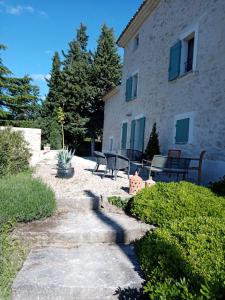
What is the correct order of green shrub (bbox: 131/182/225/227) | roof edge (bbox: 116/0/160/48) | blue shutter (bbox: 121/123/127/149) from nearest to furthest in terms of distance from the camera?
green shrub (bbox: 131/182/225/227), roof edge (bbox: 116/0/160/48), blue shutter (bbox: 121/123/127/149)

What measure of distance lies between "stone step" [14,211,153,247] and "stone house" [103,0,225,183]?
13.9 ft

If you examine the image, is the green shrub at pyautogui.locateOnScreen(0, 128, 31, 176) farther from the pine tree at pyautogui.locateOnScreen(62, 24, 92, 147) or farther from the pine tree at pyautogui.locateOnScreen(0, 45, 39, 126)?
the pine tree at pyautogui.locateOnScreen(62, 24, 92, 147)

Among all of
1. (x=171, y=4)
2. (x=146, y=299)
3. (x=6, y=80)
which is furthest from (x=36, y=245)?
(x=6, y=80)

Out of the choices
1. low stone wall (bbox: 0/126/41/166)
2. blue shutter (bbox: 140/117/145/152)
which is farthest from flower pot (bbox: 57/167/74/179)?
blue shutter (bbox: 140/117/145/152)

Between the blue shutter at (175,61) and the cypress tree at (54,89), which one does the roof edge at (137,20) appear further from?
the cypress tree at (54,89)

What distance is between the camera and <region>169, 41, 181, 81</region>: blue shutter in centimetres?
986

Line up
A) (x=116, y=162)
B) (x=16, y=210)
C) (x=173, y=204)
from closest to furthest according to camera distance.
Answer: (x=16, y=210) < (x=173, y=204) < (x=116, y=162)

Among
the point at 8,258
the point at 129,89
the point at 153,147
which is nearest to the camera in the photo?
the point at 8,258

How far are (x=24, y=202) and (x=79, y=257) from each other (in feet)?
4.14

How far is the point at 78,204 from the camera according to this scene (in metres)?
4.94

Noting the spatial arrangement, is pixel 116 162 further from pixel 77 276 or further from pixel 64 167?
pixel 77 276

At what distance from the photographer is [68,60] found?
2998 centimetres

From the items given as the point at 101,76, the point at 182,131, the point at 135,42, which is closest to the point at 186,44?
the point at 182,131

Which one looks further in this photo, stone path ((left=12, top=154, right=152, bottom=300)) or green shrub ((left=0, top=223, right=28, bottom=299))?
green shrub ((left=0, top=223, right=28, bottom=299))
